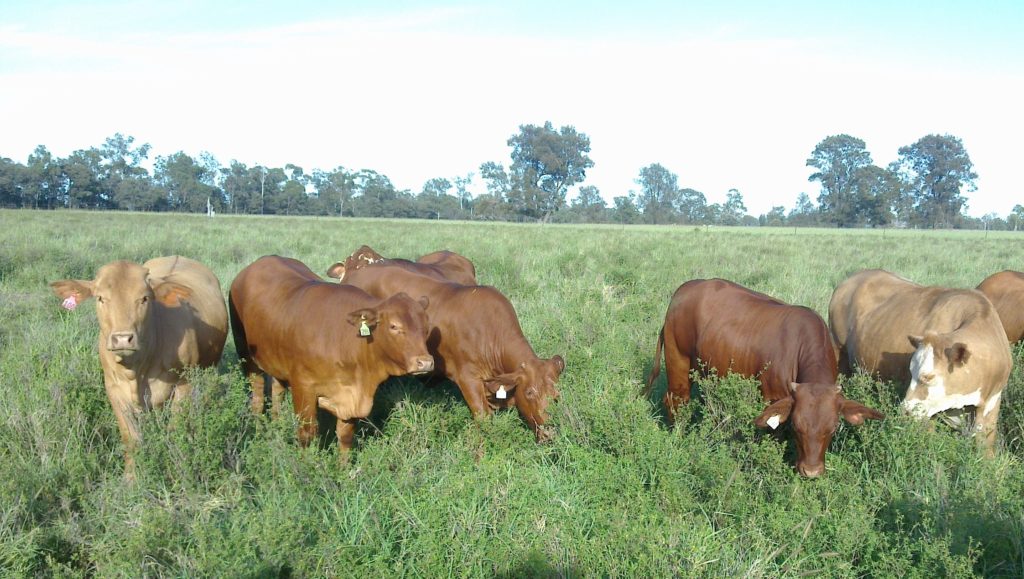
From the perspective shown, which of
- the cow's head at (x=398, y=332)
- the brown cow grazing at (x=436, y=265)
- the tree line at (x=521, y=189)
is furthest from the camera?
the tree line at (x=521, y=189)

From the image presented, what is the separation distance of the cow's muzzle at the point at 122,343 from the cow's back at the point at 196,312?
64cm

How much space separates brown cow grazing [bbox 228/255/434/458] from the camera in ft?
18.1

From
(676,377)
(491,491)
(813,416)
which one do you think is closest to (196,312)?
(491,491)

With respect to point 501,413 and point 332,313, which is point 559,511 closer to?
point 501,413

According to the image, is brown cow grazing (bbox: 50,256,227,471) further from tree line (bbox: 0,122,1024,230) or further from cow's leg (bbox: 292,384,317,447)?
tree line (bbox: 0,122,1024,230)

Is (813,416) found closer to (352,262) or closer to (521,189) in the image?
(352,262)

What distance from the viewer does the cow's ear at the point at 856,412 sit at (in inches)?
187

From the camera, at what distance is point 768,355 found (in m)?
5.68

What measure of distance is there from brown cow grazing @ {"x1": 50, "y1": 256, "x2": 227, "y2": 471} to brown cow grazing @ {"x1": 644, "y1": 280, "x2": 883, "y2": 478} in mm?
4128

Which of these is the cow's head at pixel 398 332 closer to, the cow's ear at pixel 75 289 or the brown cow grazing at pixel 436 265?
the cow's ear at pixel 75 289

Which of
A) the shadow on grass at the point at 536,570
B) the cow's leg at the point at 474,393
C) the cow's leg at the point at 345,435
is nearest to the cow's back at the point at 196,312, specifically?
the cow's leg at the point at 345,435

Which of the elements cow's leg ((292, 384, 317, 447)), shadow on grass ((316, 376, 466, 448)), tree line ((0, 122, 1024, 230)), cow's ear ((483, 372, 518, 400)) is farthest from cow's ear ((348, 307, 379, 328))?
tree line ((0, 122, 1024, 230))

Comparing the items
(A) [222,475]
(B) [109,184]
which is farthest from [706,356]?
(B) [109,184]

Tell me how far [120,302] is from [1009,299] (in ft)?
26.5
